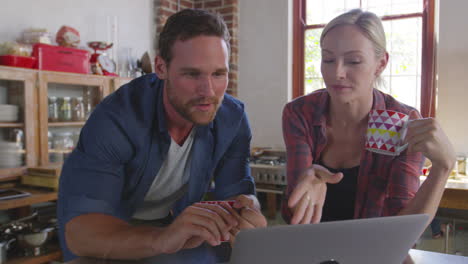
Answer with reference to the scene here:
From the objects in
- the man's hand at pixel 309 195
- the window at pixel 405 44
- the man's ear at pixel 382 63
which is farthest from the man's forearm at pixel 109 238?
the window at pixel 405 44

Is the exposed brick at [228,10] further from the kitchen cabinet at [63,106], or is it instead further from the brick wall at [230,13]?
the kitchen cabinet at [63,106]

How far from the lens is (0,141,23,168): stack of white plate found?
97.6 inches

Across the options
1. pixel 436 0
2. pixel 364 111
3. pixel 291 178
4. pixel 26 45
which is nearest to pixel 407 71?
pixel 436 0

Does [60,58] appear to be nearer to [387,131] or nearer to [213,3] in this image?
[213,3]

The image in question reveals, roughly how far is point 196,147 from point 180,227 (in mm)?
435

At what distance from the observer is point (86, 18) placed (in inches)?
127

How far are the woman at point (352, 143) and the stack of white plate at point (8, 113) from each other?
194 centimetres

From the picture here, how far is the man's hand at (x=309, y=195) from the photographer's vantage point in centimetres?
97

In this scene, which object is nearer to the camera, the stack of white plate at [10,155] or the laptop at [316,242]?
the laptop at [316,242]

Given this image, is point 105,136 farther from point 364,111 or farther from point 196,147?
point 364,111

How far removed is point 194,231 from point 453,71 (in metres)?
3.16

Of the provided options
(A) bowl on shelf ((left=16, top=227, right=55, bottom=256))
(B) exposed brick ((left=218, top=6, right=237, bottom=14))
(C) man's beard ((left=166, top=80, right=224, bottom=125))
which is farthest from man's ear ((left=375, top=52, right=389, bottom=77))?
(B) exposed brick ((left=218, top=6, right=237, bottom=14))

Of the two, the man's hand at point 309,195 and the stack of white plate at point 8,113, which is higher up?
the stack of white plate at point 8,113

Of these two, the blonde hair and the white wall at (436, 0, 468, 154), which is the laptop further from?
the white wall at (436, 0, 468, 154)
